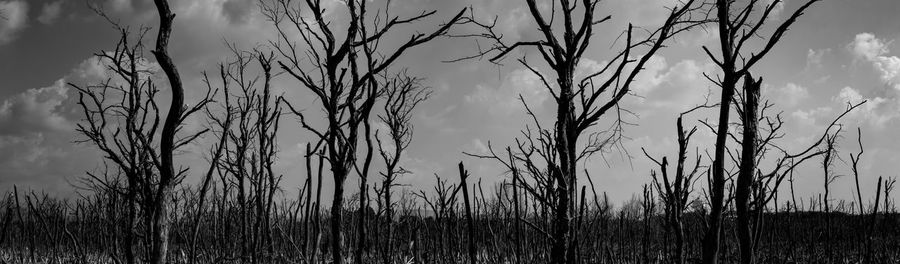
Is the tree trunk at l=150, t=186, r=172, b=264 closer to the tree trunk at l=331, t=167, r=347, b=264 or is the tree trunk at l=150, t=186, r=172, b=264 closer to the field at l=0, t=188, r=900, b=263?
the field at l=0, t=188, r=900, b=263

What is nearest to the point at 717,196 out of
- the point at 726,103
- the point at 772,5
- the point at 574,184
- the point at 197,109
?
the point at 726,103

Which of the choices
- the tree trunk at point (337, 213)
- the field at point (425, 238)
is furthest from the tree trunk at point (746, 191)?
the tree trunk at point (337, 213)

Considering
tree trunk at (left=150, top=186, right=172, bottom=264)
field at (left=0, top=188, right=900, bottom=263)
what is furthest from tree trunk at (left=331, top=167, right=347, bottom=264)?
tree trunk at (left=150, top=186, right=172, bottom=264)

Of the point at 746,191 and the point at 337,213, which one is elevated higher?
the point at 746,191

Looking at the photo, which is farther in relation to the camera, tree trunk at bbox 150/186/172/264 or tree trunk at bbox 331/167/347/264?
tree trunk at bbox 150/186/172/264

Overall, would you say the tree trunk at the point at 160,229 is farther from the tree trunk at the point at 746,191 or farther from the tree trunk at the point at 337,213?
the tree trunk at the point at 746,191

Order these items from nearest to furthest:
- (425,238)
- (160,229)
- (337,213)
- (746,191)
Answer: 1. (337,213)
2. (746,191)
3. (160,229)
4. (425,238)

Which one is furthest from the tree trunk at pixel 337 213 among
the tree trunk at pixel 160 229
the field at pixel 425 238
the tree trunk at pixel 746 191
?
the tree trunk at pixel 160 229

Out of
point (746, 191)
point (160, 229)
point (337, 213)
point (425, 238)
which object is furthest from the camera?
point (425, 238)

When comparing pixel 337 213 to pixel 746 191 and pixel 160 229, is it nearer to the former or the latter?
pixel 746 191

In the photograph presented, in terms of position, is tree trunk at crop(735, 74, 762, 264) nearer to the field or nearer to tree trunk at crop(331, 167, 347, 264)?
the field

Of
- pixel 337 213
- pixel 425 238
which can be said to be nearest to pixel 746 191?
pixel 337 213

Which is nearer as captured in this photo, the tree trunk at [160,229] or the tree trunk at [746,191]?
the tree trunk at [746,191]

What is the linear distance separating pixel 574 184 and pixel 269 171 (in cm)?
1172
